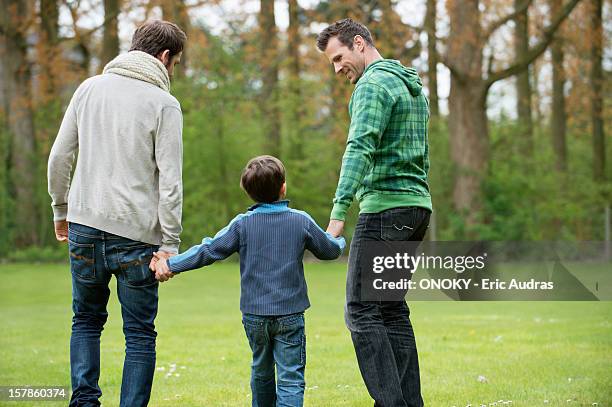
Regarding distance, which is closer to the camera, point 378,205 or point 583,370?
point 378,205

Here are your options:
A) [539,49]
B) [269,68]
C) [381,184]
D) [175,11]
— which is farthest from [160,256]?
[269,68]

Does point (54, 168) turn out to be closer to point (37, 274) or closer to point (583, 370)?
Answer: point (583, 370)

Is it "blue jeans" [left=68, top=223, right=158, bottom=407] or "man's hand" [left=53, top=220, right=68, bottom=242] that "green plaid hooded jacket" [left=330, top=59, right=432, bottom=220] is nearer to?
"blue jeans" [left=68, top=223, right=158, bottom=407]

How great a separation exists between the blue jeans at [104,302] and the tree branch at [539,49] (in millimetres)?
13577

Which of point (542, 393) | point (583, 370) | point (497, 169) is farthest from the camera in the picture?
point (497, 169)

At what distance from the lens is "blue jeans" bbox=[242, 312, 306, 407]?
4.08m

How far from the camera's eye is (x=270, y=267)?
4141 mm

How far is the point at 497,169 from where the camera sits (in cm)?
1827

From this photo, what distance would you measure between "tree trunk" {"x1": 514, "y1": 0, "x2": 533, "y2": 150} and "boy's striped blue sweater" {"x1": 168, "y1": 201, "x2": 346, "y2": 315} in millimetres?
13763

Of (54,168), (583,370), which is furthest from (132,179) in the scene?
(583,370)

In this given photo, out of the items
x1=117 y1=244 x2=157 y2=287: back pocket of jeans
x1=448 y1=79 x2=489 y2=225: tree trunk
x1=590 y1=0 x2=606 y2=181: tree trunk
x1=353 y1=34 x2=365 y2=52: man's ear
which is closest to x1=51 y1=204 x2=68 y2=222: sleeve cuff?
x1=117 y1=244 x2=157 y2=287: back pocket of jeans

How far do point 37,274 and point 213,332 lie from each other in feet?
27.8

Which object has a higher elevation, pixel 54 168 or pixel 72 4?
pixel 72 4

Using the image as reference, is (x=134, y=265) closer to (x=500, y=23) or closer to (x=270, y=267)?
(x=270, y=267)
